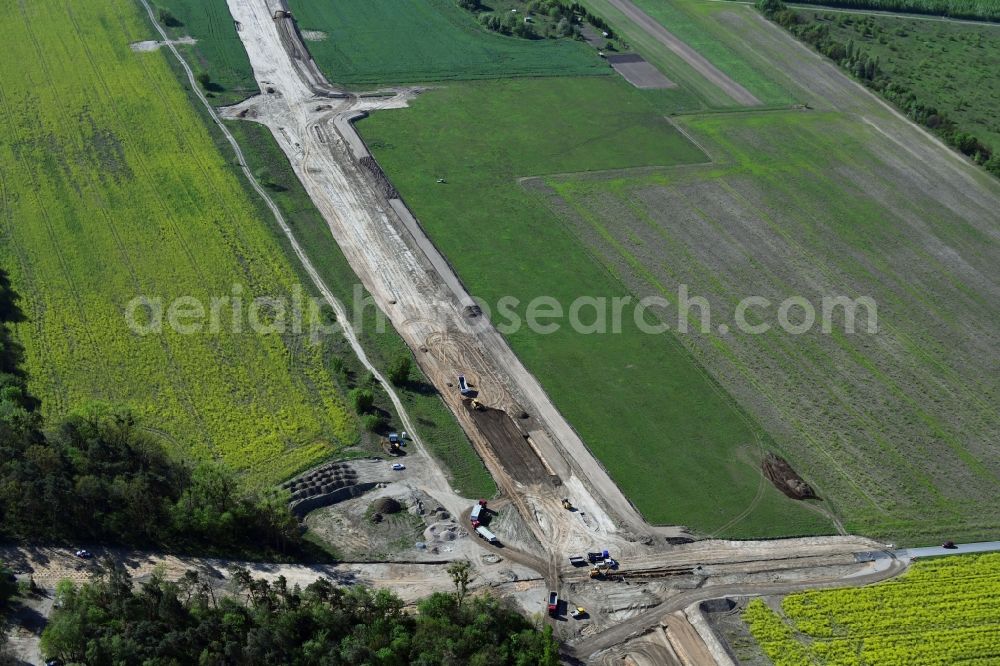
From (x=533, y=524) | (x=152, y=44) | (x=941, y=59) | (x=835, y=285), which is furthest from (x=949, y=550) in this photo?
(x=152, y=44)

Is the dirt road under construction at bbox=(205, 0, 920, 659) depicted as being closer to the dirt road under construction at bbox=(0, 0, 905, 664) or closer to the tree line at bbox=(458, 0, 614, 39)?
the dirt road under construction at bbox=(0, 0, 905, 664)

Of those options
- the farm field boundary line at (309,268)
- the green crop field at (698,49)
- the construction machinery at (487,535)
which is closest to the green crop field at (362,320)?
the farm field boundary line at (309,268)

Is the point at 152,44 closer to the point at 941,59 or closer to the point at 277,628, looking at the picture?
the point at 277,628

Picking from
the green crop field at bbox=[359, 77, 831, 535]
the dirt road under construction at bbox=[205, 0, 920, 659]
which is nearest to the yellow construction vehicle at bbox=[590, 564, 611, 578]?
the dirt road under construction at bbox=[205, 0, 920, 659]

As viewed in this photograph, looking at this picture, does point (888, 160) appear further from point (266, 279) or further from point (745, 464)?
point (266, 279)

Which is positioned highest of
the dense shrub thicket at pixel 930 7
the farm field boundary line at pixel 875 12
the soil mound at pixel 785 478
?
the dense shrub thicket at pixel 930 7

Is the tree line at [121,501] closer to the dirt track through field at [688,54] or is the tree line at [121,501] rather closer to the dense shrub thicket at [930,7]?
the dirt track through field at [688,54]
